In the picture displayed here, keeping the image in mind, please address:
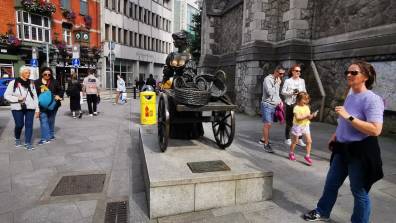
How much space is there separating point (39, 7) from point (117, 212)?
26213 mm

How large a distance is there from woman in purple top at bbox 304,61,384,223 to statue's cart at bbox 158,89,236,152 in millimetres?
1973

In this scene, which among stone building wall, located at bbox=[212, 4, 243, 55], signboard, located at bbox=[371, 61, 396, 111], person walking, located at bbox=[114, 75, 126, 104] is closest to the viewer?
signboard, located at bbox=[371, 61, 396, 111]

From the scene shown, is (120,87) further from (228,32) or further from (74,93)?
(228,32)

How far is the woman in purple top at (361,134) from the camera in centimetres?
278

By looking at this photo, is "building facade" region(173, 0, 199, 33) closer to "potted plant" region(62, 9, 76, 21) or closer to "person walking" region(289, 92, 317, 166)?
"potted plant" region(62, 9, 76, 21)

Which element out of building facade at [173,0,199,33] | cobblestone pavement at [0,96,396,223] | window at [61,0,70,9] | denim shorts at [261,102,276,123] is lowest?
cobblestone pavement at [0,96,396,223]

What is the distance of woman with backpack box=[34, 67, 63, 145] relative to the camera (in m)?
6.90

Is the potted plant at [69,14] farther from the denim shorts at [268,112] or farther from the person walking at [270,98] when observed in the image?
the denim shorts at [268,112]

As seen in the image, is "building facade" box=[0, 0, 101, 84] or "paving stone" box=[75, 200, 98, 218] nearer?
Result: "paving stone" box=[75, 200, 98, 218]

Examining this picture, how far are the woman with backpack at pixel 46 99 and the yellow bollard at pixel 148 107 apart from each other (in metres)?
3.01

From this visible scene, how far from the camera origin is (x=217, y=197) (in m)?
3.80

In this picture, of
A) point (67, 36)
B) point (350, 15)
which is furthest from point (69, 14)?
point (350, 15)

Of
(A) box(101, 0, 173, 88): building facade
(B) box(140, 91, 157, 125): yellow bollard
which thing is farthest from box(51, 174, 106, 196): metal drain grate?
(A) box(101, 0, 173, 88): building facade

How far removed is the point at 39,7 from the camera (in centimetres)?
2498
